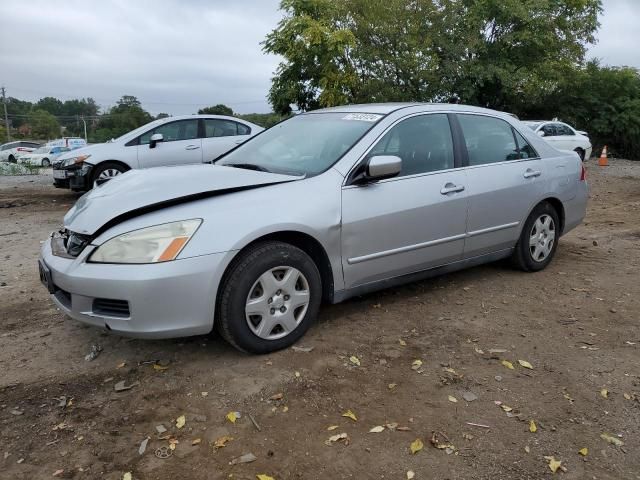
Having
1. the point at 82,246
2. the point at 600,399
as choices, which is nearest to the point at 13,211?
the point at 82,246

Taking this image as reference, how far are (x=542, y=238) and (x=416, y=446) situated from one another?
3.28m

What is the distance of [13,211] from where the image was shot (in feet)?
30.2

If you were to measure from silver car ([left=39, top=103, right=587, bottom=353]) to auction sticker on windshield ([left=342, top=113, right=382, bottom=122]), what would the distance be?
18mm

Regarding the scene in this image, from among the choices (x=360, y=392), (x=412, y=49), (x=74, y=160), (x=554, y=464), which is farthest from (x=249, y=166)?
(x=412, y=49)

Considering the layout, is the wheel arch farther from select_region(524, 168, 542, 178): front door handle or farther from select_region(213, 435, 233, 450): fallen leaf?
select_region(524, 168, 542, 178): front door handle

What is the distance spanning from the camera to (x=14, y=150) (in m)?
33.8

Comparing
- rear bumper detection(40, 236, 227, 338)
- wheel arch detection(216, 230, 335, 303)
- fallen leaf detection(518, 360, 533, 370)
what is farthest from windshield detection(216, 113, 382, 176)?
fallen leaf detection(518, 360, 533, 370)

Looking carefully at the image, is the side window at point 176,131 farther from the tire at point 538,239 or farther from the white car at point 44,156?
the white car at point 44,156

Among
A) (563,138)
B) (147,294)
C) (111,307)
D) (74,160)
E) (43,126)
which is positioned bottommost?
(111,307)

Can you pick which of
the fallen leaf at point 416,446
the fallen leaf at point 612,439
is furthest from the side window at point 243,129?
the fallen leaf at point 612,439

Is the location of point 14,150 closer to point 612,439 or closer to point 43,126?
point 612,439

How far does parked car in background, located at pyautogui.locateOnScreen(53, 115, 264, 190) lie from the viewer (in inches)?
377

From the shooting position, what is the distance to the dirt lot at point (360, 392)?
254cm

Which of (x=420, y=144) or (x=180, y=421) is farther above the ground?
(x=420, y=144)
